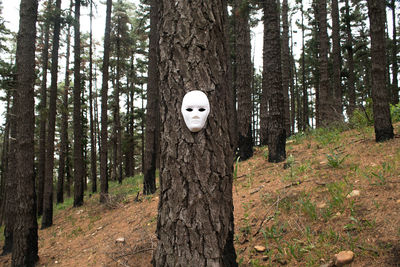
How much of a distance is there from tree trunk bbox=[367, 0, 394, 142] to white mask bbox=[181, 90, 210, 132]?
15.5 ft

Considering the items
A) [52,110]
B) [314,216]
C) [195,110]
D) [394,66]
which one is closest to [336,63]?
[394,66]

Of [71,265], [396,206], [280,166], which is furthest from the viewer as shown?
[280,166]

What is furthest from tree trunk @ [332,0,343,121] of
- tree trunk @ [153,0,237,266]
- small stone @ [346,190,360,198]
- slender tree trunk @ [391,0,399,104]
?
tree trunk @ [153,0,237,266]

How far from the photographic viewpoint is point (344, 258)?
7.00 feet

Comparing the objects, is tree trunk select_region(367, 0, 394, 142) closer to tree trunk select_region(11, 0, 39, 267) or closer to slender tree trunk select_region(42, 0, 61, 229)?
tree trunk select_region(11, 0, 39, 267)

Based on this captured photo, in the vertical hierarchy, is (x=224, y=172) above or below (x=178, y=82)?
below

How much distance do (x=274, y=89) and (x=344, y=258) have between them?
183 inches

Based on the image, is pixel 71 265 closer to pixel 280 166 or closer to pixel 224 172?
pixel 224 172

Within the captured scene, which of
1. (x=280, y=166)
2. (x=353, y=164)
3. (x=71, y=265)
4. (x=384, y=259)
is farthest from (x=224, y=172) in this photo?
(x=71, y=265)

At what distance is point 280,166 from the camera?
5680mm

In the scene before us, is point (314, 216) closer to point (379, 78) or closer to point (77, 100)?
point (379, 78)

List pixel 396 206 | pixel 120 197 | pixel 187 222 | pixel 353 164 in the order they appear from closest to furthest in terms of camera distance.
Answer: pixel 187 222, pixel 396 206, pixel 353 164, pixel 120 197

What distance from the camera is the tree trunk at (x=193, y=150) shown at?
6.28ft

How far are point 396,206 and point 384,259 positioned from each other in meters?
0.87
